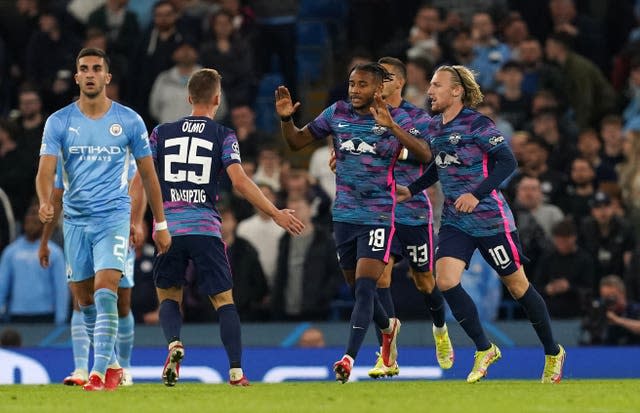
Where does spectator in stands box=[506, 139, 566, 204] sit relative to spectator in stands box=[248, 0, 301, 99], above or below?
below

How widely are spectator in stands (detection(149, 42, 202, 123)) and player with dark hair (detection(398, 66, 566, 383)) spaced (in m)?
8.04

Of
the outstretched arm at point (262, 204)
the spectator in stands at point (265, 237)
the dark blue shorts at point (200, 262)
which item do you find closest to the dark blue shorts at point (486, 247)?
the outstretched arm at point (262, 204)

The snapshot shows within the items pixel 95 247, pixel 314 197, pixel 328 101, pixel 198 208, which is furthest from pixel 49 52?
pixel 95 247

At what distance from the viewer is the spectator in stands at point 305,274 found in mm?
18438

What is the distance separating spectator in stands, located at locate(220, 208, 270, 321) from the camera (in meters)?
18.5

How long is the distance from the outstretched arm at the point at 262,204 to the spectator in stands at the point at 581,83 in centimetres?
986

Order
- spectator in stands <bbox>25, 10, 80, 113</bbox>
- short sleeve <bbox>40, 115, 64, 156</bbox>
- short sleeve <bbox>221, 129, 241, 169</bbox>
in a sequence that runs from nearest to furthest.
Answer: short sleeve <bbox>40, 115, 64, 156</bbox>, short sleeve <bbox>221, 129, 241, 169</bbox>, spectator in stands <bbox>25, 10, 80, 113</bbox>

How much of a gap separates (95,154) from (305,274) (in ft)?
20.3

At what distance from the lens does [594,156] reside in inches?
794

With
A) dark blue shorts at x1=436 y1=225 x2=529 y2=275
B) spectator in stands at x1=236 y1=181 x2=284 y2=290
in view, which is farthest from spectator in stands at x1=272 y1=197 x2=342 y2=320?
dark blue shorts at x1=436 y1=225 x2=529 y2=275

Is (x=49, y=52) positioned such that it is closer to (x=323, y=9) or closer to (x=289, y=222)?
(x=323, y=9)

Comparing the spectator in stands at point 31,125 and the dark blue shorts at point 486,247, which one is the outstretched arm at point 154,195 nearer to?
the dark blue shorts at point 486,247

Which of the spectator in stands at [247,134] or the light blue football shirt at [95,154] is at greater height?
the spectator in stands at [247,134]

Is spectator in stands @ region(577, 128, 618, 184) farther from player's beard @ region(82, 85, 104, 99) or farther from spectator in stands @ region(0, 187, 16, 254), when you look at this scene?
player's beard @ region(82, 85, 104, 99)
